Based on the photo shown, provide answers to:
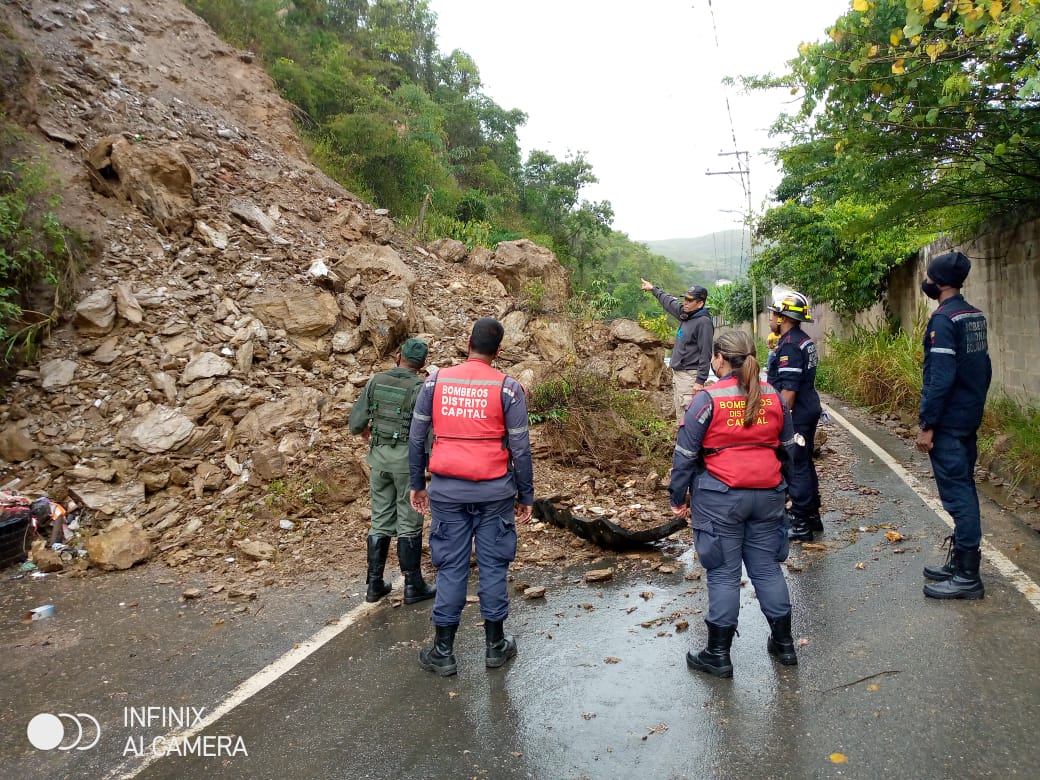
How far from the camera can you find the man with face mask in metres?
4.38

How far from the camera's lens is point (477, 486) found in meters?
3.94

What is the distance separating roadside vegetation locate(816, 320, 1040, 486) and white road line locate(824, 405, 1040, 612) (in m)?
0.87

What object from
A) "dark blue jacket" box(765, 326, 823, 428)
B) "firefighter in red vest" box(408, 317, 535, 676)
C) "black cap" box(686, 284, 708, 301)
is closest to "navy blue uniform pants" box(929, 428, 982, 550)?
"dark blue jacket" box(765, 326, 823, 428)

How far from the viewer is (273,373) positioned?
28.4 feet

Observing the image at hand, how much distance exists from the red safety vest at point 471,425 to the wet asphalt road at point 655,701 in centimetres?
116

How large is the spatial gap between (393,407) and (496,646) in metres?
1.96

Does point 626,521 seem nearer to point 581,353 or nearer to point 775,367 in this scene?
point 775,367

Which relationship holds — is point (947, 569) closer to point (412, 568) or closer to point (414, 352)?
point (412, 568)

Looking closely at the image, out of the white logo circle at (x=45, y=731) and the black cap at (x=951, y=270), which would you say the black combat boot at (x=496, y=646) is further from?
the black cap at (x=951, y=270)

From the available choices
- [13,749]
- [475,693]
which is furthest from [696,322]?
[13,749]

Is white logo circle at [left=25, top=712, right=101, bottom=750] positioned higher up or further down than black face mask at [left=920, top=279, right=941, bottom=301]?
further down

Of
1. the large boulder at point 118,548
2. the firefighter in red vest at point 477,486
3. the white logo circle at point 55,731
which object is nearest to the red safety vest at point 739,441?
the firefighter in red vest at point 477,486

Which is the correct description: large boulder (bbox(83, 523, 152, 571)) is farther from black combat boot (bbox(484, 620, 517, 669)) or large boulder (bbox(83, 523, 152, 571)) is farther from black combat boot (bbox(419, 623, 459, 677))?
black combat boot (bbox(484, 620, 517, 669))

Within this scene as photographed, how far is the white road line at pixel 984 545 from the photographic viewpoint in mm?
4453
